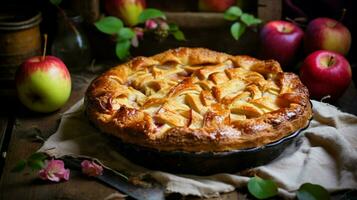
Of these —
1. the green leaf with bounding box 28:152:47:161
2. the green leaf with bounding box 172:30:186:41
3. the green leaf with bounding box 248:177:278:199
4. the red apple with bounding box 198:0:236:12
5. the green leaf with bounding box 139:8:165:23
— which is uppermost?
the green leaf with bounding box 139:8:165:23

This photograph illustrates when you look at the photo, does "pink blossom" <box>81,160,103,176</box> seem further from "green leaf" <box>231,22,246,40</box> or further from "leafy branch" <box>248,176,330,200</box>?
Answer: "green leaf" <box>231,22,246,40</box>

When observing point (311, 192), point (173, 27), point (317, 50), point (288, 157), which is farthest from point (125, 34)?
point (311, 192)

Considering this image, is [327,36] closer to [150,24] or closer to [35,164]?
[150,24]

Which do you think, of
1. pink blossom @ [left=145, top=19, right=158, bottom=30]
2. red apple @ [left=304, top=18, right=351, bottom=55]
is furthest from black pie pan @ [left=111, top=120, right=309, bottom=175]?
pink blossom @ [left=145, top=19, right=158, bottom=30]

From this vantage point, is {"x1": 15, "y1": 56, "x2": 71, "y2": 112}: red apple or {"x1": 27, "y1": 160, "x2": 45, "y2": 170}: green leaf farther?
{"x1": 15, "y1": 56, "x2": 71, "y2": 112}: red apple

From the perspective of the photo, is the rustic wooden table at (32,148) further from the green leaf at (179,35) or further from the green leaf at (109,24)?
the green leaf at (179,35)

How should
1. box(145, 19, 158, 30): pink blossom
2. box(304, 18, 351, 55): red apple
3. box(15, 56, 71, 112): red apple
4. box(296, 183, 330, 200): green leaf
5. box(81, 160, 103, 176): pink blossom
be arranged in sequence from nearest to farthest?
box(296, 183, 330, 200): green leaf, box(81, 160, 103, 176): pink blossom, box(15, 56, 71, 112): red apple, box(304, 18, 351, 55): red apple, box(145, 19, 158, 30): pink blossom
